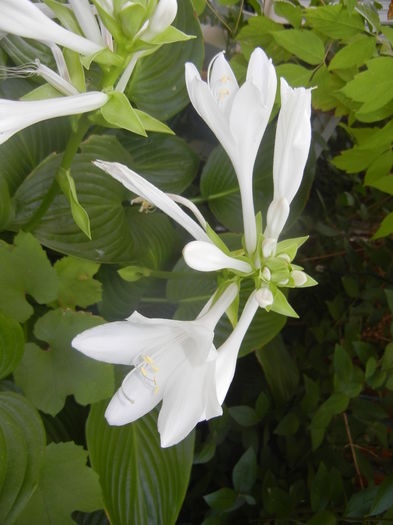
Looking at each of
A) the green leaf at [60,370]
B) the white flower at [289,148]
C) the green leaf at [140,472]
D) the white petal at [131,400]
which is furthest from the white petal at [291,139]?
the green leaf at [140,472]

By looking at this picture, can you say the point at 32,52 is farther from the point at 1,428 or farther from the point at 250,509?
the point at 250,509

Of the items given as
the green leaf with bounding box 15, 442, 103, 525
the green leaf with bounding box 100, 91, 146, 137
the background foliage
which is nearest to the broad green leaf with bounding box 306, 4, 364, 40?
the background foliage

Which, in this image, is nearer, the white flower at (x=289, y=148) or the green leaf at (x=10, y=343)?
the white flower at (x=289, y=148)

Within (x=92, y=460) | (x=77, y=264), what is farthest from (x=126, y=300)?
(x=92, y=460)

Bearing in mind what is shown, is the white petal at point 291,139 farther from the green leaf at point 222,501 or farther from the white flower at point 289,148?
the green leaf at point 222,501

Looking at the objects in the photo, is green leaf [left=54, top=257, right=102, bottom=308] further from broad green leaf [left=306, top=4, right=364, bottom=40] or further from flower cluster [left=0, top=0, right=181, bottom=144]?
broad green leaf [left=306, top=4, right=364, bottom=40]

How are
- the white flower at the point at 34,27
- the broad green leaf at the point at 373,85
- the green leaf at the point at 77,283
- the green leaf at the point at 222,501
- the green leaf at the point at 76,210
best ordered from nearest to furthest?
the white flower at the point at 34,27 → the green leaf at the point at 76,210 → the broad green leaf at the point at 373,85 → the green leaf at the point at 77,283 → the green leaf at the point at 222,501

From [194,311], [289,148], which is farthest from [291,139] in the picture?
[194,311]
